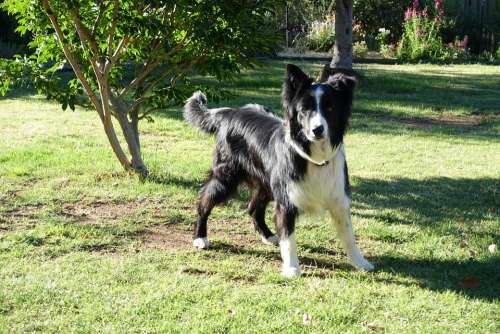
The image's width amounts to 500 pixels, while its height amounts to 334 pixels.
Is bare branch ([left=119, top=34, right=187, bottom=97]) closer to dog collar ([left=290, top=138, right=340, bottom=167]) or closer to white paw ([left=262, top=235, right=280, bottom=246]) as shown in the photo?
white paw ([left=262, top=235, right=280, bottom=246])

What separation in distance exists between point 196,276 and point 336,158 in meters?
1.25

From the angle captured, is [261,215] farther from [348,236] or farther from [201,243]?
[348,236]

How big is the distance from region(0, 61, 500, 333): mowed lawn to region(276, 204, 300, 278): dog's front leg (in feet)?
0.37

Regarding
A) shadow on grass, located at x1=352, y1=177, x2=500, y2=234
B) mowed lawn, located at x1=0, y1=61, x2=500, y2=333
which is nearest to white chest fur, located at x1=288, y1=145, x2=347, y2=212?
mowed lawn, located at x1=0, y1=61, x2=500, y2=333

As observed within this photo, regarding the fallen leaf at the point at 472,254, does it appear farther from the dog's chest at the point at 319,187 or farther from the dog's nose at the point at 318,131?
the dog's nose at the point at 318,131

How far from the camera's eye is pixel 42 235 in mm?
5262

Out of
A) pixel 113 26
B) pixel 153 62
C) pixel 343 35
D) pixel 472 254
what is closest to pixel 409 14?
pixel 343 35

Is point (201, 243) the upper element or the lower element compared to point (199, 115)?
lower

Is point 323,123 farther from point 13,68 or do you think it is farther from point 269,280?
point 13,68

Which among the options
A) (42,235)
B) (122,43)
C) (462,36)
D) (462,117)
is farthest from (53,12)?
(462,36)

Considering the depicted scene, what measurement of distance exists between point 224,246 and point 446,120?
6696 mm

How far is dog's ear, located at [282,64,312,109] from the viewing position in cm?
430

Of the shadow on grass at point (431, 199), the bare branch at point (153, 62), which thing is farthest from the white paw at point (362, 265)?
the bare branch at point (153, 62)

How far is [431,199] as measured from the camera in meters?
6.50
